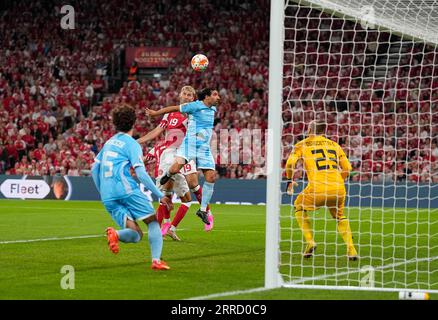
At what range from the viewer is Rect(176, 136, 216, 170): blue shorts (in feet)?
47.3

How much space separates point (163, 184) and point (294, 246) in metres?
2.46

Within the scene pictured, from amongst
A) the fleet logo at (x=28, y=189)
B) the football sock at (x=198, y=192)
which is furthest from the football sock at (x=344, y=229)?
the fleet logo at (x=28, y=189)

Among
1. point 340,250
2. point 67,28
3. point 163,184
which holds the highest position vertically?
point 67,28

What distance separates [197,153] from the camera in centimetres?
1480

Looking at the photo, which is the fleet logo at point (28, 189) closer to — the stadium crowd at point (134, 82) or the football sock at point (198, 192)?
the stadium crowd at point (134, 82)

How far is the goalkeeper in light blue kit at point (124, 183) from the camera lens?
10.0 metres

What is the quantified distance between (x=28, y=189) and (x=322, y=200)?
681 inches

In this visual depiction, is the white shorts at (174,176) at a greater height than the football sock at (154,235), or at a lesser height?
greater

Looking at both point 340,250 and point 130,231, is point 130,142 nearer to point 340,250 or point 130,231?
point 130,231

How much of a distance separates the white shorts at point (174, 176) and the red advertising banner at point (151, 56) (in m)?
20.8

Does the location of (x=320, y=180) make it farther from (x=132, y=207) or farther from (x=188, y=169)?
(x=188, y=169)

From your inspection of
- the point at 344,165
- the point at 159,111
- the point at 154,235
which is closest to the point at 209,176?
the point at 159,111
